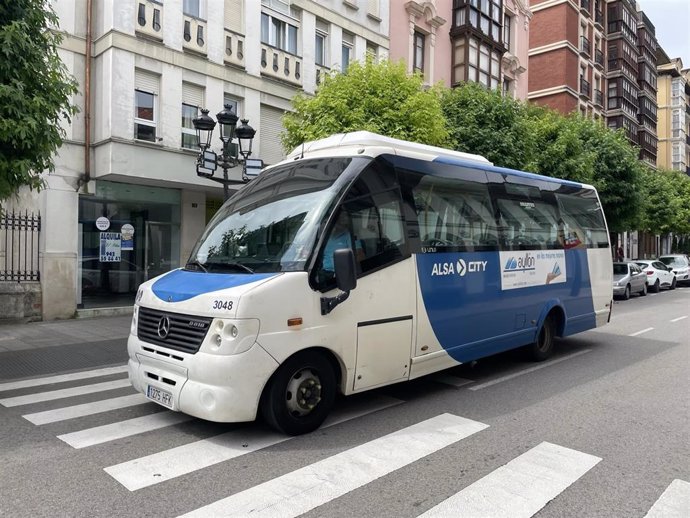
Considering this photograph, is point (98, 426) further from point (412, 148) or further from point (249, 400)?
point (412, 148)

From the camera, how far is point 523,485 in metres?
3.93

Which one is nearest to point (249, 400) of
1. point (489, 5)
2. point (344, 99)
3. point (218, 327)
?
point (218, 327)

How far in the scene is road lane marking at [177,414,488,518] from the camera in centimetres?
355

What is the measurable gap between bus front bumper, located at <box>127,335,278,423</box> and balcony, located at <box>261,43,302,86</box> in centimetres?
1367

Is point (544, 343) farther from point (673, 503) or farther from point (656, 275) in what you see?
point (656, 275)

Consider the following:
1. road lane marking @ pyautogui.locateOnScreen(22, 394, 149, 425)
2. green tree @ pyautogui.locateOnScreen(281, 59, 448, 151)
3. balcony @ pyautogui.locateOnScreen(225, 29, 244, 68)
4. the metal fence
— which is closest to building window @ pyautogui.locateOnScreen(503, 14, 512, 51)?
balcony @ pyautogui.locateOnScreen(225, 29, 244, 68)

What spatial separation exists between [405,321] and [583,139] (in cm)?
2033

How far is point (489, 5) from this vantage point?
26016 mm

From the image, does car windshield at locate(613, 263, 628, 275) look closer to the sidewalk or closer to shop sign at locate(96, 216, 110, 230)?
the sidewalk

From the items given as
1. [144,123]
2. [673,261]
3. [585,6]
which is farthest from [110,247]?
[585,6]

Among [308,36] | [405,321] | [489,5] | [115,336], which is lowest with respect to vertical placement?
[115,336]

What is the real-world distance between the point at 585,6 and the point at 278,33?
3128cm

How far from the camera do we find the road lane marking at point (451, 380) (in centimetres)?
685

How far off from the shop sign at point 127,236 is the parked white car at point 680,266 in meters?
26.0
